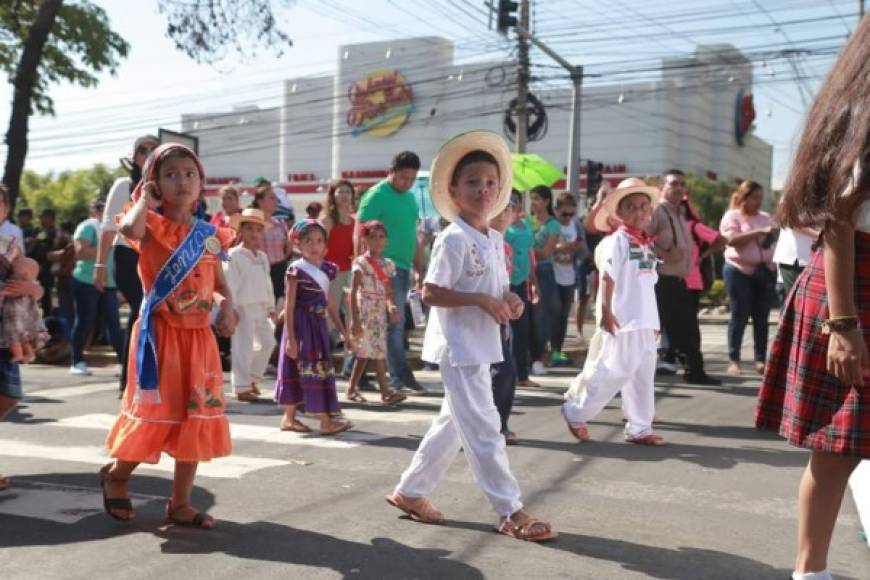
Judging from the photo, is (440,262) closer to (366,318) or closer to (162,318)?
(162,318)

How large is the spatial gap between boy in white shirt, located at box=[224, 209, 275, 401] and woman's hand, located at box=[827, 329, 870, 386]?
→ 648cm

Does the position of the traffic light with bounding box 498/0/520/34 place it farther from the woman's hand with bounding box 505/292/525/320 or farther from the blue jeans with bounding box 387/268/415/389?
the woman's hand with bounding box 505/292/525/320

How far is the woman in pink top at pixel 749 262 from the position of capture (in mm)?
10648

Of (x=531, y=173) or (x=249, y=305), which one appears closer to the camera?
(x=249, y=305)

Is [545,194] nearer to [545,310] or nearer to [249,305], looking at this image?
[545,310]

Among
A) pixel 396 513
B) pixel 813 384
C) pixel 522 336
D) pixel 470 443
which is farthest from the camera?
pixel 522 336

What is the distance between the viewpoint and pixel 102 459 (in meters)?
6.25

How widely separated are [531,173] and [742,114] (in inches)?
2669

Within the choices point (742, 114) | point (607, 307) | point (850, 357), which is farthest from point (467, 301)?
point (742, 114)

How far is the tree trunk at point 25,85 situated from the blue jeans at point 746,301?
386 inches

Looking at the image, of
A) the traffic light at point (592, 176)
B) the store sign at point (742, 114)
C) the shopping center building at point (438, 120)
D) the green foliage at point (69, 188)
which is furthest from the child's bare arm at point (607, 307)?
the green foliage at point (69, 188)

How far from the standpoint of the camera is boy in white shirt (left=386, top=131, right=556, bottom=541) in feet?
14.9

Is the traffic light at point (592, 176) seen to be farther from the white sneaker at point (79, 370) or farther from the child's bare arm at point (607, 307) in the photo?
the child's bare arm at point (607, 307)

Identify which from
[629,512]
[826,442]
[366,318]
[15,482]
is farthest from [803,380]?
[366,318]
